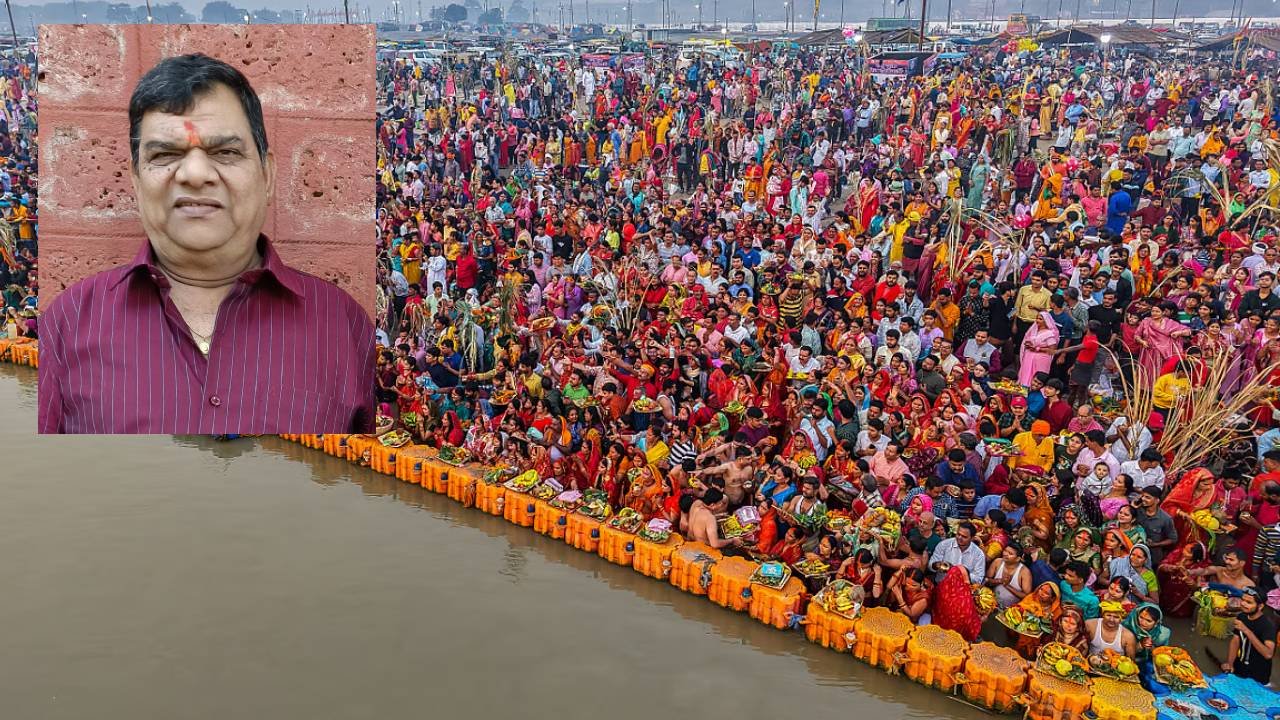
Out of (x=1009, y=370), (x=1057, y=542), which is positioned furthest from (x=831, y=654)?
(x=1009, y=370)

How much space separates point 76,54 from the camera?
325 centimetres

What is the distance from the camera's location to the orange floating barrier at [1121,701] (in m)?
6.13

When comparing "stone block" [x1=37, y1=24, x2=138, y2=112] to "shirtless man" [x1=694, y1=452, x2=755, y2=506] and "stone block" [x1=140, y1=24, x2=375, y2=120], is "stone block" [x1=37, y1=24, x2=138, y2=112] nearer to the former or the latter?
"stone block" [x1=140, y1=24, x2=375, y2=120]

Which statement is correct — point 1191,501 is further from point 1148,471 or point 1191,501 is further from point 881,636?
point 881,636

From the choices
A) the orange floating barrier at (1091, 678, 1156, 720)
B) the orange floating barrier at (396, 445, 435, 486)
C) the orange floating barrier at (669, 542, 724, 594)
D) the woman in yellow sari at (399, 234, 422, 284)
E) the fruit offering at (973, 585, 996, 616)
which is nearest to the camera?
the orange floating barrier at (1091, 678, 1156, 720)

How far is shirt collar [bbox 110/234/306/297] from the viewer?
3.21 meters

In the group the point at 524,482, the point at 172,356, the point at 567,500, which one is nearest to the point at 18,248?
the point at 524,482

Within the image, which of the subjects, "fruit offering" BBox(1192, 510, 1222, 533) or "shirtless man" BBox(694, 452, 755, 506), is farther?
"shirtless man" BBox(694, 452, 755, 506)

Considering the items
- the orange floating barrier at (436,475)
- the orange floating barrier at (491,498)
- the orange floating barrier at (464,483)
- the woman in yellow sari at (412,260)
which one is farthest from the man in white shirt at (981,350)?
the woman in yellow sari at (412,260)

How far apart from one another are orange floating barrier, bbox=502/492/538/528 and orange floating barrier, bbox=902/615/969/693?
359 centimetres

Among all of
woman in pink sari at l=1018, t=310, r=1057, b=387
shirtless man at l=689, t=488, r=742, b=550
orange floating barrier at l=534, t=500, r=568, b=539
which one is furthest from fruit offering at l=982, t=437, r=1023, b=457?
orange floating barrier at l=534, t=500, r=568, b=539

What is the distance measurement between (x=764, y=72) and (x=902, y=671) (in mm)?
20066

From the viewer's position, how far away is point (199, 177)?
3041 millimetres

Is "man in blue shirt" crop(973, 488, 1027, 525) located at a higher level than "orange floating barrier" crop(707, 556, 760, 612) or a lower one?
higher
